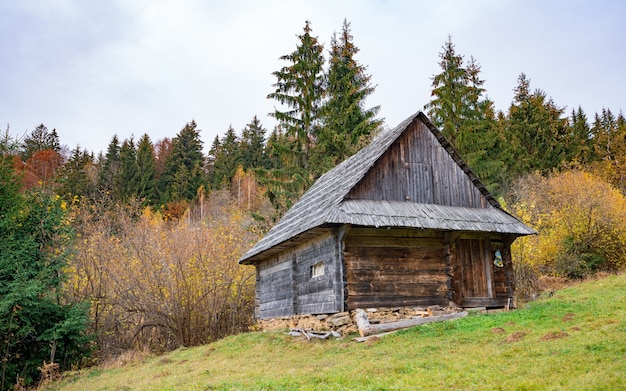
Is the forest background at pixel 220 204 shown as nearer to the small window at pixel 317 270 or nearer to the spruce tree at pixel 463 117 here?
the spruce tree at pixel 463 117

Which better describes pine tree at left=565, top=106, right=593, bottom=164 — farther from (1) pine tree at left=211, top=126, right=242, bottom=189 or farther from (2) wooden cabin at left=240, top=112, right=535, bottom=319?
(1) pine tree at left=211, top=126, right=242, bottom=189

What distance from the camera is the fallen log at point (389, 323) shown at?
12.6 meters

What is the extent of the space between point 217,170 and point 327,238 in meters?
35.3

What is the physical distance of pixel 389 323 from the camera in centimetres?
1300

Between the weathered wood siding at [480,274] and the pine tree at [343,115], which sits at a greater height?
the pine tree at [343,115]

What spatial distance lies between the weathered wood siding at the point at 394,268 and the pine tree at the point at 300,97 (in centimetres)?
1572

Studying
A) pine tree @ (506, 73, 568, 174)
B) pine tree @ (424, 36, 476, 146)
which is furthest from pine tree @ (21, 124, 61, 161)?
pine tree @ (506, 73, 568, 174)

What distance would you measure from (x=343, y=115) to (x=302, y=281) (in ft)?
53.7

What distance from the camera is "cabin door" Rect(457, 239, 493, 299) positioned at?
15.2 m

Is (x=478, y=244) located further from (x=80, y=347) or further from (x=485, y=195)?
(x=80, y=347)

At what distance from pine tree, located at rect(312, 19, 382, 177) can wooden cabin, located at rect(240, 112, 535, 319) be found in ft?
40.0

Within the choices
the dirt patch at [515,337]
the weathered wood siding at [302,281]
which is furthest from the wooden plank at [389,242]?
the dirt patch at [515,337]

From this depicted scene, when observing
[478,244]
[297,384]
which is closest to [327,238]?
[478,244]

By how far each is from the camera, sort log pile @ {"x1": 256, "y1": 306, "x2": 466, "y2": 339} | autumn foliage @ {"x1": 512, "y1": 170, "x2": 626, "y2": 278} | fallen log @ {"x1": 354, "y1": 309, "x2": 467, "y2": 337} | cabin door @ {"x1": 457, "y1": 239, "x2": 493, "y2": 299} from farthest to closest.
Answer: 1. autumn foliage @ {"x1": 512, "y1": 170, "x2": 626, "y2": 278}
2. cabin door @ {"x1": 457, "y1": 239, "x2": 493, "y2": 299}
3. log pile @ {"x1": 256, "y1": 306, "x2": 466, "y2": 339}
4. fallen log @ {"x1": 354, "y1": 309, "x2": 467, "y2": 337}
